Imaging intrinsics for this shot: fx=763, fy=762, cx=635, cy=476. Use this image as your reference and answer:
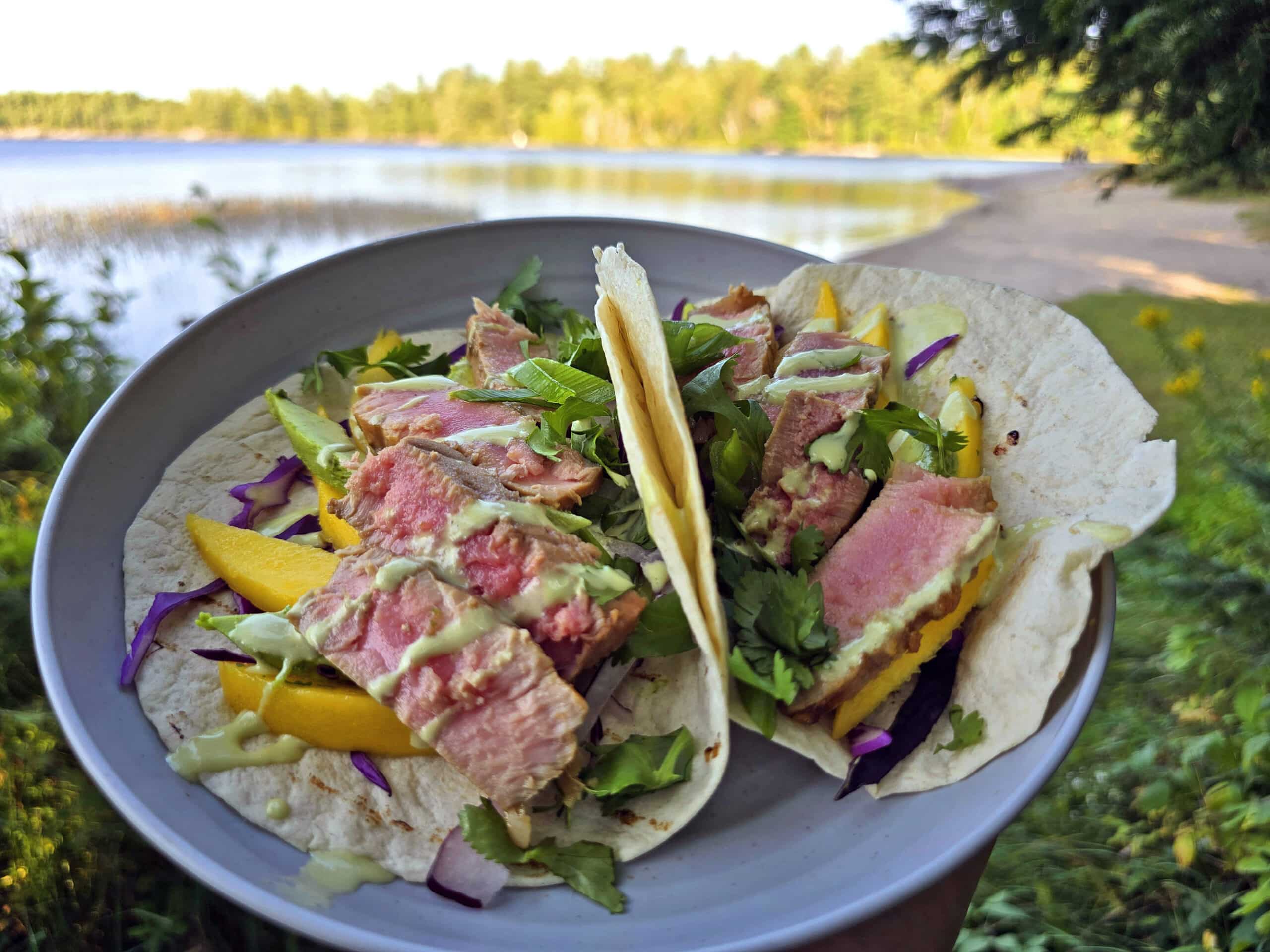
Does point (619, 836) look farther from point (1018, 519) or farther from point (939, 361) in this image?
point (939, 361)

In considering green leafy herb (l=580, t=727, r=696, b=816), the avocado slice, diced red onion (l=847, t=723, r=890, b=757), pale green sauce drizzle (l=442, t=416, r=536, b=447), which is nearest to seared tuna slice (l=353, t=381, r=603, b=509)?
pale green sauce drizzle (l=442, t=416, r=536, b=447)

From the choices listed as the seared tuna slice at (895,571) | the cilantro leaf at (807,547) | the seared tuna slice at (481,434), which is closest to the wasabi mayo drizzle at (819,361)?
the seared tuna slice at (895,571)

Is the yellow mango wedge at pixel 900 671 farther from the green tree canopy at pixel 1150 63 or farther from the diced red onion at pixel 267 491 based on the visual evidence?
the diced red onion at pixel 267 491

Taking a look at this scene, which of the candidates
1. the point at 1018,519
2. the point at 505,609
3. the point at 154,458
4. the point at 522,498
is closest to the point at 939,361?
the point at 1018,519

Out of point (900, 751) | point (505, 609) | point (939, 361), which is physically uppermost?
point (939, 361)

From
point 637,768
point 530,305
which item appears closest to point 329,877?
point 637,768
